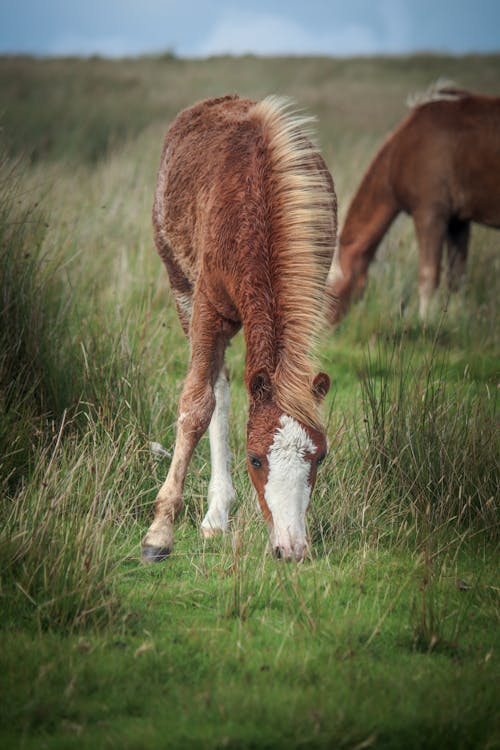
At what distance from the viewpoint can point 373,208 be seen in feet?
29.7

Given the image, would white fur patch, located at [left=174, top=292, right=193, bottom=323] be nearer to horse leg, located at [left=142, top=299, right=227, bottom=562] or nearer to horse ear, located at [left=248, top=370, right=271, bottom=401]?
horse leg, located at [left=142, top=299, right=227, bottom=562]

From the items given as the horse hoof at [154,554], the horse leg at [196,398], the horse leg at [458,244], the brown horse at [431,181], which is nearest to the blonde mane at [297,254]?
the horse leg at [196,398]

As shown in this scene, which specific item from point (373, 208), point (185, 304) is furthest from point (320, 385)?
point (373, 208)

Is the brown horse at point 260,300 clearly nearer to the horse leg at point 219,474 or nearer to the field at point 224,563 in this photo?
the horse leg at point 219,474

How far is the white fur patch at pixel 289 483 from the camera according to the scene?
3.86 metres

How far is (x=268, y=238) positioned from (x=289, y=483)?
4.00ft

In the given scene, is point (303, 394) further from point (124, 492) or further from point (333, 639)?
point (124, 492)

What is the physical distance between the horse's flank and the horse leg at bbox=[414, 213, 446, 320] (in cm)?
381

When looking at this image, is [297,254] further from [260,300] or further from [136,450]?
[136,450]

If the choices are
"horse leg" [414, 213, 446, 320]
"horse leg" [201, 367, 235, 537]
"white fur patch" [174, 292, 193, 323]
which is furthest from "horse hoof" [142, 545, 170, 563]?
"horse leg" [414, 213, 446, 320]

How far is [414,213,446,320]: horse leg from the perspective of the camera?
8852 mm

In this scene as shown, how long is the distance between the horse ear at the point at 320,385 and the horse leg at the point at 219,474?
1128 millimetres

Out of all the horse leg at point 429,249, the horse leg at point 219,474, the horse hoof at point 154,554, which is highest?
the horse leg at point 429,249

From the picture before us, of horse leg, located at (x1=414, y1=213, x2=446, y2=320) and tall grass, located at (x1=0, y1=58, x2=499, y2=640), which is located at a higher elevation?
horse leg, located at (x1=414, y1=213, x2=446, y2=320)
